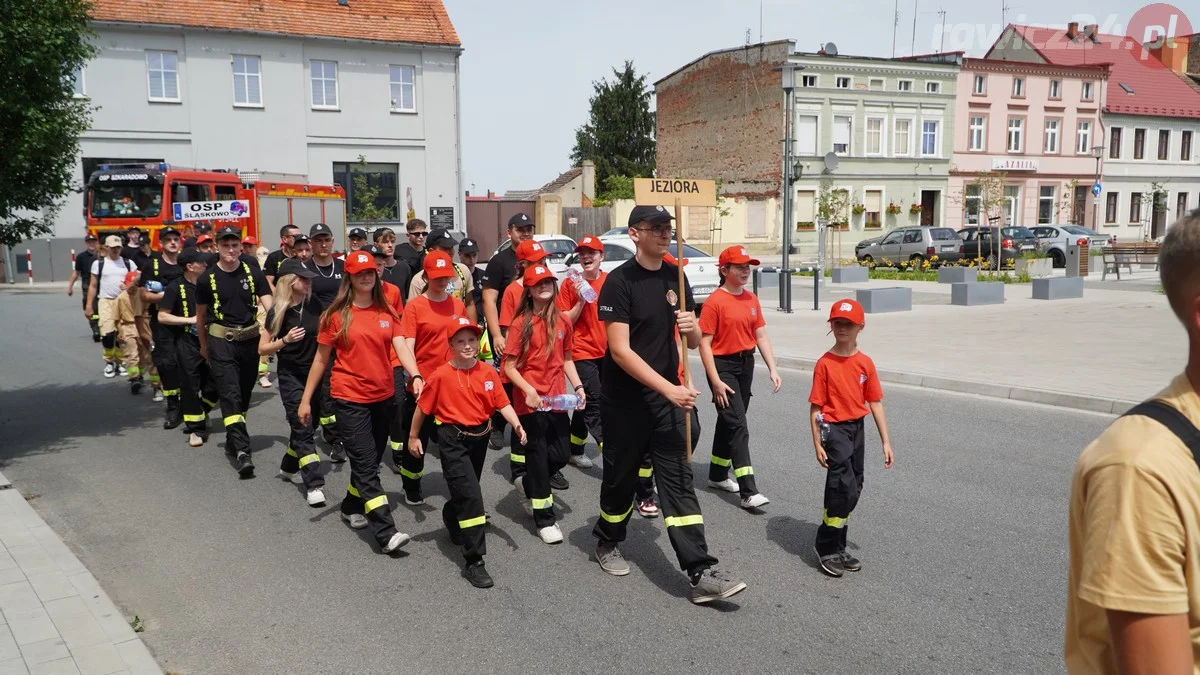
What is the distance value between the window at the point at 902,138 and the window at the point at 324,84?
27.8 m

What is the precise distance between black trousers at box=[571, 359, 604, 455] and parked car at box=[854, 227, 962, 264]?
2605 cm

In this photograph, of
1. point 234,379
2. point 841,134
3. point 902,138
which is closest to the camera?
point 234,379

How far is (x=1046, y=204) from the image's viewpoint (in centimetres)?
4950

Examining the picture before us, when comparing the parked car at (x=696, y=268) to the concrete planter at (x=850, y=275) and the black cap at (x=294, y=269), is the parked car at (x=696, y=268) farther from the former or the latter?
the black cap at (x=294, y=269)

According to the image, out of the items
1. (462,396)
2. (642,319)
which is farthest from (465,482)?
(642,319)

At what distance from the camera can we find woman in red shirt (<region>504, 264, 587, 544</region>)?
576 cm

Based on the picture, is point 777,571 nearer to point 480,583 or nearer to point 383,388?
point 480,583

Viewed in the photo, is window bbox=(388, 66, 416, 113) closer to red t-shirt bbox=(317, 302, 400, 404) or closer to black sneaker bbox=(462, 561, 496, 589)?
red t-shirt bbox=(317, 302, 400, 404)

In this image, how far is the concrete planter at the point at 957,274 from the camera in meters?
23.8

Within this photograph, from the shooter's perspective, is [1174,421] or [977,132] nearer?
[1174,421]

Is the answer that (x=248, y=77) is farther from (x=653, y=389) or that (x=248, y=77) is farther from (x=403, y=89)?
(x=653, y=389)

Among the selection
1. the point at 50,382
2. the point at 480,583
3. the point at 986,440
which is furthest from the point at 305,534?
the point at 50,382

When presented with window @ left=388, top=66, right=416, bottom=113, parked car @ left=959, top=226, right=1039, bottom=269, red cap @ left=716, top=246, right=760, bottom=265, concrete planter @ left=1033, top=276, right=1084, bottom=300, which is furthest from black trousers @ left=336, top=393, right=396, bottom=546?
window @ left=388, top=66, right=416, bottom=113

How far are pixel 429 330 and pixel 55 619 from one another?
9.55ft
